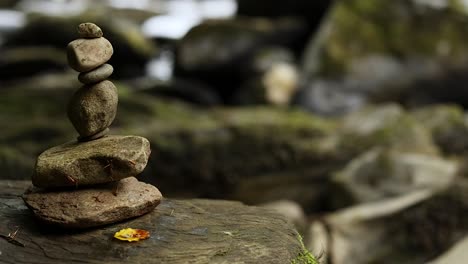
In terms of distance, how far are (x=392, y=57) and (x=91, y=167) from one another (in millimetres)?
12694

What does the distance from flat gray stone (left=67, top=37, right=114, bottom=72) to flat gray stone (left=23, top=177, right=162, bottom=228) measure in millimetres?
790

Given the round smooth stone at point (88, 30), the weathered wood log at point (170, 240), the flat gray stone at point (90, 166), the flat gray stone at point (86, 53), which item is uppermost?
the round smooth stone at point (88, 30)

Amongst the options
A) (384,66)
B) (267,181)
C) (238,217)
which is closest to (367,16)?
(384,66)

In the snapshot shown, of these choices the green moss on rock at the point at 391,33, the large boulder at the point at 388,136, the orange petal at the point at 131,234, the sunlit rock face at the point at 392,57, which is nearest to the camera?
the orange petal at the point at 131,234

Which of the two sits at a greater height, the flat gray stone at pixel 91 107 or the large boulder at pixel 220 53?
the flat gray stone at pixel 91 107

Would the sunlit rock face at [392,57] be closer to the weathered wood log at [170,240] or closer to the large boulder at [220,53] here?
the large boulder at [220,53]

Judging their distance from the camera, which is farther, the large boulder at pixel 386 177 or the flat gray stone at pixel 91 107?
the large boulder at pixel 386 177

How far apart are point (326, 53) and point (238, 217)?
11601mm

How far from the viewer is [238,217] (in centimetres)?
384

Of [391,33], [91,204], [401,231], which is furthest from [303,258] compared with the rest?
[391,33]

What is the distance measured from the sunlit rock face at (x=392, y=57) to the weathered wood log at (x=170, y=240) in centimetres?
1084

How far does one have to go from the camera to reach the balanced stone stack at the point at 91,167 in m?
3.42

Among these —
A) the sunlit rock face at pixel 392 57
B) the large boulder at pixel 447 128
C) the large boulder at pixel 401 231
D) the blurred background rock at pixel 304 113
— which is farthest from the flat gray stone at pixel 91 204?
the sunlit rock face at pixel 392 57

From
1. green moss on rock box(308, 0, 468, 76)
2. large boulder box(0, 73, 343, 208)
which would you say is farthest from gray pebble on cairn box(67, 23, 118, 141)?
green moss on rock box(308, 0, 468, 76)
